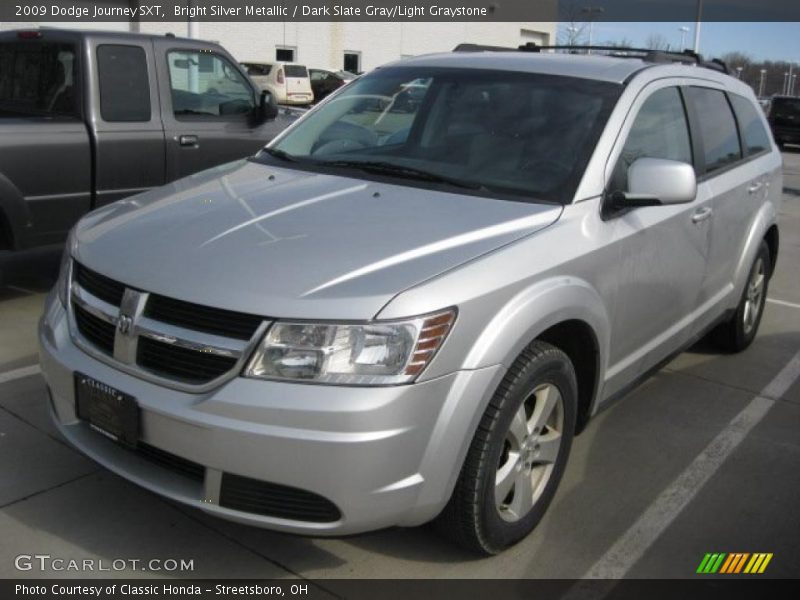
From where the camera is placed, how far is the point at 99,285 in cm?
295

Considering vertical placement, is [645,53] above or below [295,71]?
above

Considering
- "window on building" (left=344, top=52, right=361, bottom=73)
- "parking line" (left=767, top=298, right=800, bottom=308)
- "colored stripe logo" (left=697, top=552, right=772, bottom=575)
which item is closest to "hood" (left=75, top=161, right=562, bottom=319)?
"colored stripe logo" (left=697, top=552, right=772, bottom=575)

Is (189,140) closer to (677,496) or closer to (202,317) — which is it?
(202,317)

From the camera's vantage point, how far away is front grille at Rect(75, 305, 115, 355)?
285 cm

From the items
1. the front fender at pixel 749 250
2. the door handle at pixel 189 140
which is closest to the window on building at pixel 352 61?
the door handle at pixel 189 140

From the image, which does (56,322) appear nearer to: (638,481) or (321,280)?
(321,280)

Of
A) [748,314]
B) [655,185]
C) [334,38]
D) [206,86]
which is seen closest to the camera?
[655,185]

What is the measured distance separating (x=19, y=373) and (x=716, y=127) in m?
4.01

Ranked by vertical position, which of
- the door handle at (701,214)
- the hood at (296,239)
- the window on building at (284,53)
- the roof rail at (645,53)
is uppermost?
the window on building at (284,53)

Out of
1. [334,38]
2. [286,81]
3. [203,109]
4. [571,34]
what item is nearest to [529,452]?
[203,109]

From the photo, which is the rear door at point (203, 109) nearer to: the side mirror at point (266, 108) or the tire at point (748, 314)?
the side mirror at point (266, 108)

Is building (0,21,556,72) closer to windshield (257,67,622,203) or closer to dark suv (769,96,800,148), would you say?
dark suv (769,96,800,148)

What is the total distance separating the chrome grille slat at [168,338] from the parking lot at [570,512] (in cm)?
68

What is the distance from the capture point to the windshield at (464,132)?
3.47 meters
